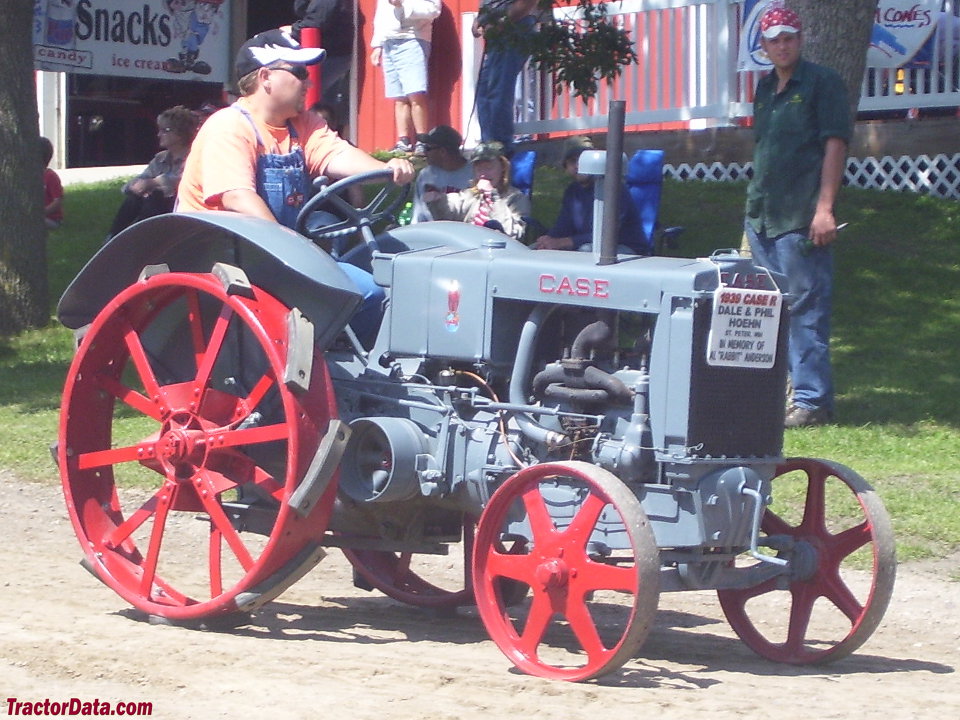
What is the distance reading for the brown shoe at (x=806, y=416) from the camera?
8.47m

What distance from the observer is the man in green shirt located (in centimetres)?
803

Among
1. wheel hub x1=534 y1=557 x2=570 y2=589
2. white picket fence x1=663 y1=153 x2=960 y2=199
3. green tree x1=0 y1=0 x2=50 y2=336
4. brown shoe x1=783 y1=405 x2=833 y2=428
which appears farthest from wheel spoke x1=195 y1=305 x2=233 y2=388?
white picket fence x1=663 y1=153 x2=960 y2=199

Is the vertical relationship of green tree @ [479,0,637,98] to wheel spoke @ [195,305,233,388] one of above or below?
above

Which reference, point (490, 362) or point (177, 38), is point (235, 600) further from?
point (177, 38)

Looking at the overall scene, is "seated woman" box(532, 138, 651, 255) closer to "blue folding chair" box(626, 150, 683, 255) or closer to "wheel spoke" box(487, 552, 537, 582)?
"blue folding chair" box(626, 150, 683, 255)

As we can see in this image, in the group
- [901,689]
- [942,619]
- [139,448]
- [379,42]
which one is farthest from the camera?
[379,42]

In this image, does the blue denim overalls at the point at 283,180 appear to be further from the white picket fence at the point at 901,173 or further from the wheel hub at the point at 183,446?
the white picket fence at the point at 901,173

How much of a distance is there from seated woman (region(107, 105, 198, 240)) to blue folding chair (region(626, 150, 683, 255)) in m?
2.85

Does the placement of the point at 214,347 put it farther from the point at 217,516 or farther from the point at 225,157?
the point at 225,157

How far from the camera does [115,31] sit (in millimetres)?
15914

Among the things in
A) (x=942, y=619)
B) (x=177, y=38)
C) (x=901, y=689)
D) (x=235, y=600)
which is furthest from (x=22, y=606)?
(x=177, y=38)

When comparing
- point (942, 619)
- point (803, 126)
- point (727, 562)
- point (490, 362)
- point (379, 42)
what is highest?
point (379, 42)

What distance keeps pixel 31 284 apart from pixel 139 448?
21.1 feet

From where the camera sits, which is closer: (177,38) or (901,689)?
(901,689)
